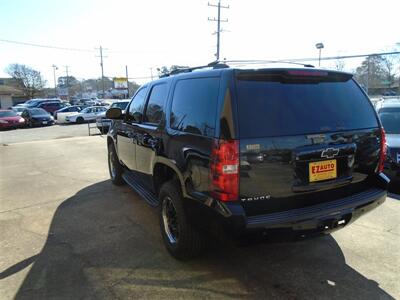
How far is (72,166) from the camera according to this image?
8.80m

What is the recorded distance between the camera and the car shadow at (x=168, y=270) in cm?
296

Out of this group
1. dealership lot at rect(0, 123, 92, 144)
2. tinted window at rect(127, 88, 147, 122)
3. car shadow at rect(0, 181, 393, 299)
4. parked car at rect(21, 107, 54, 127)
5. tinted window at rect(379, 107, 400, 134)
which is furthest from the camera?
parked car at rect(21, 107, 54, 127)

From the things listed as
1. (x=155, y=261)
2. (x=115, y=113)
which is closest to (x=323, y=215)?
(x=155, y=261)

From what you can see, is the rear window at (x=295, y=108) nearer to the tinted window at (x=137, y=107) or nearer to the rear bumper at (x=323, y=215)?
the rear bumper at (x=323, y=215)

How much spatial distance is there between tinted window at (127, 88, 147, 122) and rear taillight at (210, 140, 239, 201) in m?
2.30

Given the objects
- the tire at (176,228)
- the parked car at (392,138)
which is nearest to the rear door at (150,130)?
the tire at (176,228)

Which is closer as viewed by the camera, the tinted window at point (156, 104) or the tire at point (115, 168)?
the tinted window at point (156, 104)

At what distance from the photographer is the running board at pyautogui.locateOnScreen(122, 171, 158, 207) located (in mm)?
4162

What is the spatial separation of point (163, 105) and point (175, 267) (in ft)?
5.88

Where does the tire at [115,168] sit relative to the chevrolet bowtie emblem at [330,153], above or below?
below

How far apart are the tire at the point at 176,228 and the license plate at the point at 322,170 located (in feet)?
3.94

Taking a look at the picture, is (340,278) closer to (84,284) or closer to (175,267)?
(175,267)

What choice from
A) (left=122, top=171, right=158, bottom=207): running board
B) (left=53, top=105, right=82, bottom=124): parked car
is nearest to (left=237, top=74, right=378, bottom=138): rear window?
(left=122, top=171, right=158, bottom=207): running board

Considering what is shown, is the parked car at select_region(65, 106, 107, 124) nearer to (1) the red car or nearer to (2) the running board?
(1) the red car
